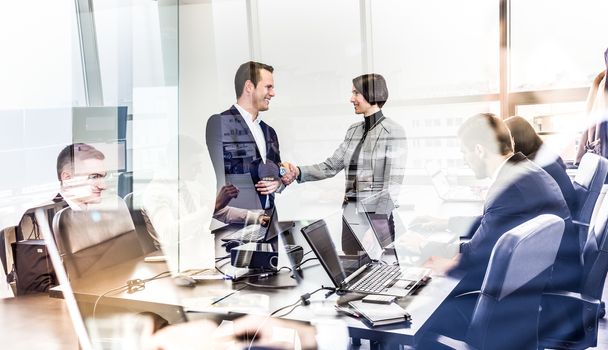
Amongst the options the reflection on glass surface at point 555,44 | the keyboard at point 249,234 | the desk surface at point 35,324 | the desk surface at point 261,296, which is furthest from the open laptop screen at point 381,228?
the desk surface at point 35,324

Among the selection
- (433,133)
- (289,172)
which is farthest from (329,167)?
(433,133)

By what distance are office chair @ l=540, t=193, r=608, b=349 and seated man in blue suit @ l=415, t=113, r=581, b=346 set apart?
49 mm

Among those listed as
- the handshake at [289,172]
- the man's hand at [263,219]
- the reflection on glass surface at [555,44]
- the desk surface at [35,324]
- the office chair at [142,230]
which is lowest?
the desk surface at [35,324]

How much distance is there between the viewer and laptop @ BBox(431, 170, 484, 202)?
1.91 metres

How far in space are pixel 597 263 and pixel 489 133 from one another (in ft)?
1.79

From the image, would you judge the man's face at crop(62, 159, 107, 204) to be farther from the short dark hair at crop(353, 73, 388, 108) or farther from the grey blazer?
the short dark hair at crop(353, 73, 388, 108)

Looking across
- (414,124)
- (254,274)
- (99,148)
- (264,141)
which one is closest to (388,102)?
(414,124)

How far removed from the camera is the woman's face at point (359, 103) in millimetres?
2223

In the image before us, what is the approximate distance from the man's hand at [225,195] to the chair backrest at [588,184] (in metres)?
1.43

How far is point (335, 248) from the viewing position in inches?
52.6

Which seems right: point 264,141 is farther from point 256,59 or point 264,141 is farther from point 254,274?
point 254,274

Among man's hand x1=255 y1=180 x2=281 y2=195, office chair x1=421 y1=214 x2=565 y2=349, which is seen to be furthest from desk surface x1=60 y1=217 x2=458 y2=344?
man's hand x1=255 y1=180 x2=281 y2=195

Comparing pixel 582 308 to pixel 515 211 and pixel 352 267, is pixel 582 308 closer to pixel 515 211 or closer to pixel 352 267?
pixel 515 211

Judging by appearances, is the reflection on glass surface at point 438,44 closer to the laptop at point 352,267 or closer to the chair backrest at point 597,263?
the chair backrest at point 597,263
